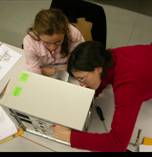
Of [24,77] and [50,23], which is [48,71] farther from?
[24,77]

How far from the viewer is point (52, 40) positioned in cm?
142

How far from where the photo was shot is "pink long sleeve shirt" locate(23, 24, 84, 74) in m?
1.53

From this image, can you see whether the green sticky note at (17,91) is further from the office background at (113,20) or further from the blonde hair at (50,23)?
the office background at (113,20)

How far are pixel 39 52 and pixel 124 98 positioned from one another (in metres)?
0.59

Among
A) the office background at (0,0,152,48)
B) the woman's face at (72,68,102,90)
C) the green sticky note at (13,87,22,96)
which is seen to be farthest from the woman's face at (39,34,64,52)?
the office background at (0,0,152,48)

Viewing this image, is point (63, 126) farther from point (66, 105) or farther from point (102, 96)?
point (102, 96)

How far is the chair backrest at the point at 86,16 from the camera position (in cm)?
161

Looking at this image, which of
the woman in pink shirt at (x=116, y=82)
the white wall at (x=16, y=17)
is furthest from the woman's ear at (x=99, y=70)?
the white wall at (x=16, y=17)

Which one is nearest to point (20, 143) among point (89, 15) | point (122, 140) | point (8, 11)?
point (122, 140)

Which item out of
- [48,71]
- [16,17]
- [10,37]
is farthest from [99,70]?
[16,17]

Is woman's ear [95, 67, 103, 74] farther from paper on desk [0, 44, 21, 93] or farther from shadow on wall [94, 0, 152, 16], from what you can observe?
shadow on wall [94, 0, 152, 16]

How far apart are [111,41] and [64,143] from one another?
1.45 metres

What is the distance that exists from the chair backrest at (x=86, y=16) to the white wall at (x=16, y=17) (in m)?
0.98

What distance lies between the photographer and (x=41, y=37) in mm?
1437
